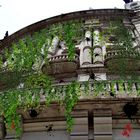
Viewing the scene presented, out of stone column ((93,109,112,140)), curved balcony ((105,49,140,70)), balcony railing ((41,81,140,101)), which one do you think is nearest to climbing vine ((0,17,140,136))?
balcony railing ((41,81,140,101))

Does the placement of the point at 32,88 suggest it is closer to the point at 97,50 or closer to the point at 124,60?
the point at 124,60

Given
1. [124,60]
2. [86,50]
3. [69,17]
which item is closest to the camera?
[124,60]

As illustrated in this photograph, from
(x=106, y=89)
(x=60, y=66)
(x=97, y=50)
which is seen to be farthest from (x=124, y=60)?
(x=106, y=89)

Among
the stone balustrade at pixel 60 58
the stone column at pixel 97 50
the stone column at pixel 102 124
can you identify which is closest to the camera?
the stone column at pixel 102 124

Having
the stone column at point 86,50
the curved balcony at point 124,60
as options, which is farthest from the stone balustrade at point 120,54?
the stone column at point 86,50

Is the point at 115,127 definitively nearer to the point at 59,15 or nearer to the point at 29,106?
the point at 29,106

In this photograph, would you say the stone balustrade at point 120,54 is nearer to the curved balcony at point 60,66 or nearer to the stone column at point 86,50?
the stone column at point 86,50

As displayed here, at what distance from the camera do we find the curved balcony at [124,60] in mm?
17011

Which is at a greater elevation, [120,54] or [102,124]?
[120,54]

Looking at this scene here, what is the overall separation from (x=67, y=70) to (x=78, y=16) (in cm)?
680

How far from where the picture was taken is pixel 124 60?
17.2 meters

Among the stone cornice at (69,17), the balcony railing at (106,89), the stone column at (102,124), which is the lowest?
the stone column at (102,124)

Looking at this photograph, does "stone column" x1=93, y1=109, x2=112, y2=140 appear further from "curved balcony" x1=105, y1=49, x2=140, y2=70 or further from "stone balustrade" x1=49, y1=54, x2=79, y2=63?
"stone balustrade" x1=49, y1=54, x2=79, y2=63

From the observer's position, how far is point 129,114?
13.3 metres
